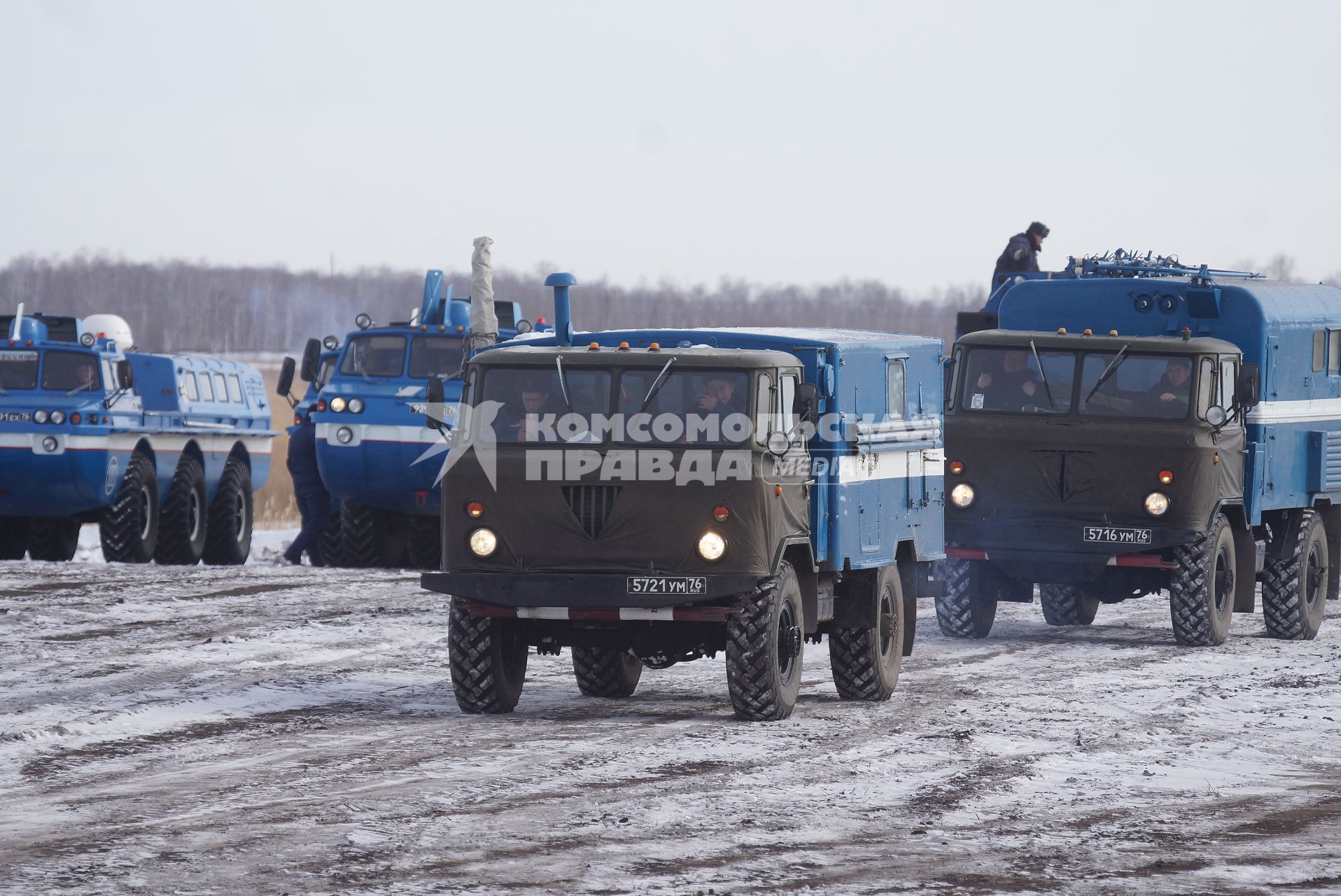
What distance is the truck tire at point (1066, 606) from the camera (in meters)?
18.4

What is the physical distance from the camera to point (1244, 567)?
17188 millimetres

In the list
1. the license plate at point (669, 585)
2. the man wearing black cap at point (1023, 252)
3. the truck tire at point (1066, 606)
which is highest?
the man wearing black cap at point (1023, 252)

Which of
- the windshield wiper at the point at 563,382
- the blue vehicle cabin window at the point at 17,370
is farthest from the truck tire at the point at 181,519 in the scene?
the windshield wiper at the point at 563,382

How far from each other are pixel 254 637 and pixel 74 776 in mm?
5955

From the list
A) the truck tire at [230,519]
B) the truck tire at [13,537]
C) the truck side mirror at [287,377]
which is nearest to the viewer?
the truck side mirror at [287,377]

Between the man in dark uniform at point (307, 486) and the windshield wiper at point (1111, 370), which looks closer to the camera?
the windshield wiper at point (1111, 370)

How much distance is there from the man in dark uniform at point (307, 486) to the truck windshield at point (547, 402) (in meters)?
11.5

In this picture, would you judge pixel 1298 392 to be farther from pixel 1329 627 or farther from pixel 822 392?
pixel 822 392

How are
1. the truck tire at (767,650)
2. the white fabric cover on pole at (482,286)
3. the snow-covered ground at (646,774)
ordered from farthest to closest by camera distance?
the white fabric cover on pole at (482,286) < the truck tire at (767,650) < the snow-covered ground at (646,774)

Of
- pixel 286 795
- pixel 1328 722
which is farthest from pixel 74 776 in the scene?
pixel 1328 722

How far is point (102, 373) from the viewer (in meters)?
22.5

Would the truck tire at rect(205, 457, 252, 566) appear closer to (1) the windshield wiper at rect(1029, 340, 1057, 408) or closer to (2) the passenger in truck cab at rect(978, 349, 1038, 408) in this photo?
(2) the passenger in truck cab at rect(978, 349, 1038, 408)

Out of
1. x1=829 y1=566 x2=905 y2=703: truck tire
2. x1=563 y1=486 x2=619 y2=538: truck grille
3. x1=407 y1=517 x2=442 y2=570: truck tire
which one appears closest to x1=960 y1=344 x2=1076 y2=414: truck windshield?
x1=829 y1=566 x2=905 y2=703: truck tire

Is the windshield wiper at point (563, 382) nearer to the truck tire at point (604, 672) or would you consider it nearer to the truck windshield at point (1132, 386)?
the truck tire at point (604, 672)
